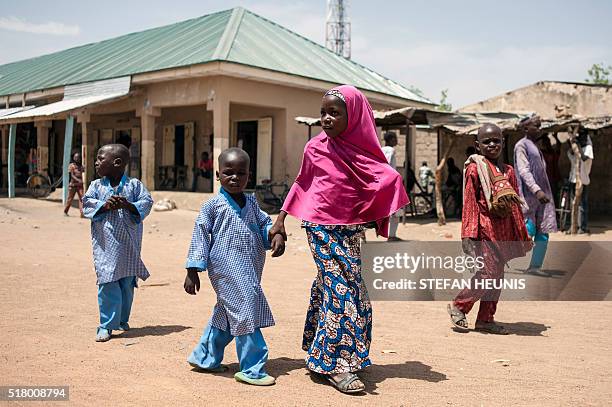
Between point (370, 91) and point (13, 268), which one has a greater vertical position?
point (370, 91)

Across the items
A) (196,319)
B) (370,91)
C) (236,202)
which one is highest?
Result: (370,91)

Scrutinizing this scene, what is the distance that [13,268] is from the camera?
22.8 ft

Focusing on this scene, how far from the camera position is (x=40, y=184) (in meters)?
18.7

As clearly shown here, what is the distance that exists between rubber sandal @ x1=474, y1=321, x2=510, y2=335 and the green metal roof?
954 centimetres

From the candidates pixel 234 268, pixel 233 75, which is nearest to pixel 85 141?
pixel 233 75

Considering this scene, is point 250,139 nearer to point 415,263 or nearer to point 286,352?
point 415,263

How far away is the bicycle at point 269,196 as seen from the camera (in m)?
14.4

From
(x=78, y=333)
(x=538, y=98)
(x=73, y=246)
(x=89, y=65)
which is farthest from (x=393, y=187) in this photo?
(x=89, y=65)

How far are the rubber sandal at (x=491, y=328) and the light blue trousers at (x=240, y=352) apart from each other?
1.96 m

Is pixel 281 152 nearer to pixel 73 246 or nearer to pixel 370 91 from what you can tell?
pixel 370 91

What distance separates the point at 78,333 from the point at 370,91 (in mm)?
13087

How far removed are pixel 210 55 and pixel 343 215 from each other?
10.9m

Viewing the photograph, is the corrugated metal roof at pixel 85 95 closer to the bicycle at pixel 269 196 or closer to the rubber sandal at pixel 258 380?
the bicycle at pixel 269 196

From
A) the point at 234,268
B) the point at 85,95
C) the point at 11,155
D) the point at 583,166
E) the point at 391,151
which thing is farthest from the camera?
the point at 11,155
